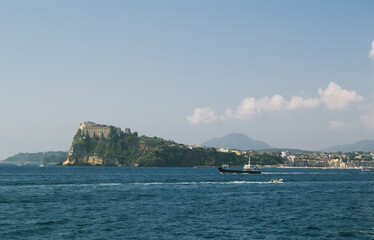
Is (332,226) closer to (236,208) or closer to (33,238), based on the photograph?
(236,208)

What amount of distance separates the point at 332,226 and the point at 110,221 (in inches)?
1084

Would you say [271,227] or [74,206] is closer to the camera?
[271,227]

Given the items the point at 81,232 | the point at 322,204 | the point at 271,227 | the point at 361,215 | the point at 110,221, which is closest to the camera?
the point at 81,232

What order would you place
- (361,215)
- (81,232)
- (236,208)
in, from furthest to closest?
(236,208)
(361,215)
(81,232)

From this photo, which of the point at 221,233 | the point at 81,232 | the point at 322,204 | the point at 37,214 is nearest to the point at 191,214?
the point at 221,233

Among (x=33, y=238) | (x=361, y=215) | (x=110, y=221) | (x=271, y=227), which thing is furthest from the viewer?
(x=361, y=215)

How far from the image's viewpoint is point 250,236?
43.3 m

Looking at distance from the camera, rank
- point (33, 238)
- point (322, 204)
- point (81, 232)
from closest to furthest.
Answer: point (33, 238) < point (81, 232) < point (322, 204)

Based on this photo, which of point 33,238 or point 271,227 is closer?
point 33,238

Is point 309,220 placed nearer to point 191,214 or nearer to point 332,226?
point 332,226

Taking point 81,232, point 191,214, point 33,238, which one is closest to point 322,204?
point 191,214

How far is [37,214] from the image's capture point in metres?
58.4

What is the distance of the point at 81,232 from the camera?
44.9 m

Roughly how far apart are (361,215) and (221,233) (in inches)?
985
